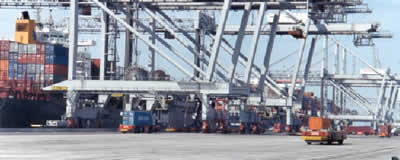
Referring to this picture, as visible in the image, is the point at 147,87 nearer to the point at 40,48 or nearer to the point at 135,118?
the point at 135,118

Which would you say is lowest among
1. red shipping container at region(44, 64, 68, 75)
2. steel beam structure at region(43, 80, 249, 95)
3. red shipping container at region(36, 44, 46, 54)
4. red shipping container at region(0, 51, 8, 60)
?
steel beam structure at region(43, 80, 249, 95)

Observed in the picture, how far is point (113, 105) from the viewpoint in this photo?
278 feet

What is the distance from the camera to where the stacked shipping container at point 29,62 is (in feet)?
251

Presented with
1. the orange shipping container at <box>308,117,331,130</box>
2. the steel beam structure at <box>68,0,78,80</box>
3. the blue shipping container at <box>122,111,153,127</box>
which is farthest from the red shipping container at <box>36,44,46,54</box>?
the orange shipping container at <box>308,117,331,130</box>

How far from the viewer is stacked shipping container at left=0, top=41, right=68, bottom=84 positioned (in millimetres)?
76500

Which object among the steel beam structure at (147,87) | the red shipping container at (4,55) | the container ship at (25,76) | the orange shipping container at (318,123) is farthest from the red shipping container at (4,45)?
the orange shipping container at (318,123)

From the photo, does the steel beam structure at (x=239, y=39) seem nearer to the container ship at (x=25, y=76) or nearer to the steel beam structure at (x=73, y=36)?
the steel beam structure at (x=73, y=36)

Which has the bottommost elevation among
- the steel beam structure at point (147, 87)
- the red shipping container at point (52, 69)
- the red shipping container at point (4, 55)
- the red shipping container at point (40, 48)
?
the steel beam structure at point (147, 87)

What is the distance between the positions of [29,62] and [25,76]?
1.79 meters

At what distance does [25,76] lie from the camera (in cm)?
7731

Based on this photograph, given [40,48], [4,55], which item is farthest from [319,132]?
[4,55]

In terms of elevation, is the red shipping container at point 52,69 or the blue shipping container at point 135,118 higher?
the red shipping container at point 52,69

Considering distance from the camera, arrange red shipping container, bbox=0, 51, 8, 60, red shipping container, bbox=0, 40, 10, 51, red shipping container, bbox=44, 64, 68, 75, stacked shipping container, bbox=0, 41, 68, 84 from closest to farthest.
Result: red shipping container, bbox=0, 40, 10, 51 < red shipping container, bbox=0, 51, 8, 60 < stacked shipping container, bbox=0, 41, 68, 84 < red shipping container, bbox=44, 64, 68, 75

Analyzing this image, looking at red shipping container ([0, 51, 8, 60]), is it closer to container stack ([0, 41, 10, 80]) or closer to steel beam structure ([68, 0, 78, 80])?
container stack ([0, 41, 10, 80])
